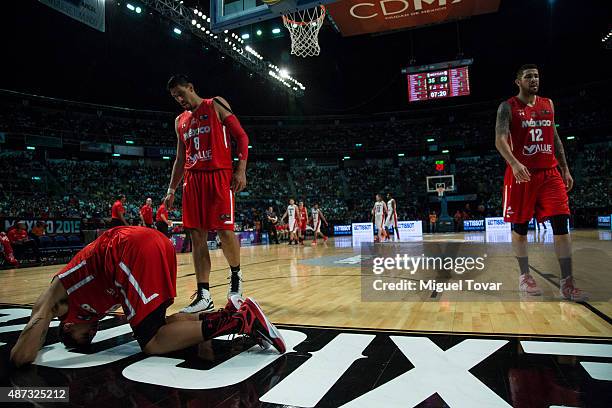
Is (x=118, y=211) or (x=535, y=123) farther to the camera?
(x=118, y=211)

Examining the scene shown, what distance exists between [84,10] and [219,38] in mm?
7135

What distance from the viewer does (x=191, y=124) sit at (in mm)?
3059

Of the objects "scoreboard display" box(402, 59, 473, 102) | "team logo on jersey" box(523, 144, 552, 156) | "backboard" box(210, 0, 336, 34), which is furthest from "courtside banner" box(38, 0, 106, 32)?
"scoreboard display" box(402, 59, 473, 102)

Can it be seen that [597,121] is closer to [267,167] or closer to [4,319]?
[267,167]

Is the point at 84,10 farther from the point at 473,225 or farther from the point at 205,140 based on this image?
the point at 473,225

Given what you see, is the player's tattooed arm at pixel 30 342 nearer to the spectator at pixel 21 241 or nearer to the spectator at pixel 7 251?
the spectator at pixel 7 251

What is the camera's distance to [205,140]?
2.97 meters

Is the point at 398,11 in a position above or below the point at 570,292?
above

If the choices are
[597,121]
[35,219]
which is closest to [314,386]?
[35,219]

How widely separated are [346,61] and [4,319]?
19862 mm

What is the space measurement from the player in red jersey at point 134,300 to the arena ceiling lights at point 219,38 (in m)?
11.3

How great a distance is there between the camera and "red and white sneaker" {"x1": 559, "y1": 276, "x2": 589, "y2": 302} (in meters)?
2.98

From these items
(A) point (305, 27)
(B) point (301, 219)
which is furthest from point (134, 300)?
(B) point (301, 219)

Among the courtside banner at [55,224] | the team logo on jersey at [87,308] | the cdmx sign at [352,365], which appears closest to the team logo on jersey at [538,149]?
the cdmx sign at [352,365]
